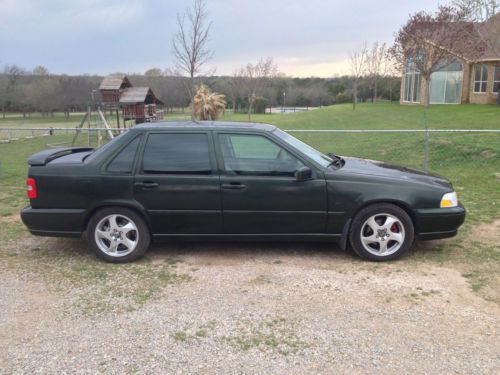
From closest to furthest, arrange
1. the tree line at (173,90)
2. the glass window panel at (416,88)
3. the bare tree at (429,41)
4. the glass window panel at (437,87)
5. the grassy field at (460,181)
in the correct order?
the grassy field at (460,181) → the bare tree at (429,41) → the glass window panel at (437,87) → the glass window panel at (416,88) → the tree line at (173,90)

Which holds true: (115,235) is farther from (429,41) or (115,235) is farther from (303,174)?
(429,41)

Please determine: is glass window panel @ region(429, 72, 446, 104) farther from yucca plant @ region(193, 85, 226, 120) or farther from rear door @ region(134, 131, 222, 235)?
rear door @ region(134, 131, 222, 235)

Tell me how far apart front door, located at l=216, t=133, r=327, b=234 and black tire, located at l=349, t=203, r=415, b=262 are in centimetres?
36

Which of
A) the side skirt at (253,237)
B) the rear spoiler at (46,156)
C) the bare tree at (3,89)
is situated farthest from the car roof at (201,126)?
the bare tree at (3,89)

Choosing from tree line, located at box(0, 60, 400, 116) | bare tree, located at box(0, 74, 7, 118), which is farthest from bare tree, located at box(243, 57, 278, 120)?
bare tree, located at box(0, 74, 7, 118)

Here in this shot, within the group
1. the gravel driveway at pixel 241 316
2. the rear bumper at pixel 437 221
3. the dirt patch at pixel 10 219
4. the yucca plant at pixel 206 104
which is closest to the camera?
the gravel driveway at pixel 241 316

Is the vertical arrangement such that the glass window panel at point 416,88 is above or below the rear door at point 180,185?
above

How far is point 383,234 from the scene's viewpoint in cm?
447

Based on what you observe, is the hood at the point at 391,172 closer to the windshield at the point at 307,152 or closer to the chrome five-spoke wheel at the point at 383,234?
the windshield at the point at 307,152

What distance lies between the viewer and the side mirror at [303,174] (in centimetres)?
435

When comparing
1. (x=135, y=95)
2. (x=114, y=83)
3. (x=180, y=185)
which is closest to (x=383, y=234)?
(x=180, y=185)

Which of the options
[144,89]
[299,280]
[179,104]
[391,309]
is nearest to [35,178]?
[299,280]

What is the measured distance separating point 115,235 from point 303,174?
7.03 ft

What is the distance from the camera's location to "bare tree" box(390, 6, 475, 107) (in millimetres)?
27047
